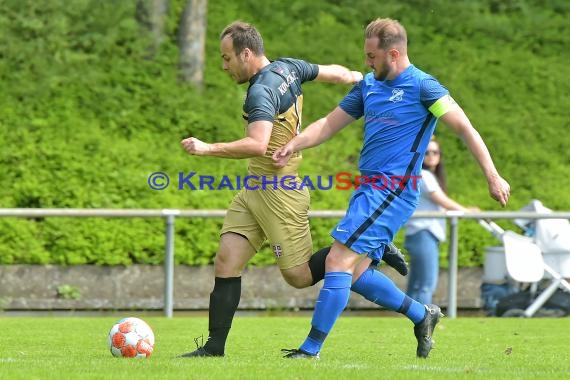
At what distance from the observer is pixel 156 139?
1672 centimetres

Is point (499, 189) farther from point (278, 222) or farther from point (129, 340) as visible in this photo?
point (129, 340)

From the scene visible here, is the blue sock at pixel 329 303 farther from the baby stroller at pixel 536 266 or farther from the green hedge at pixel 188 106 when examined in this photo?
the green hedge at pixel 188 106

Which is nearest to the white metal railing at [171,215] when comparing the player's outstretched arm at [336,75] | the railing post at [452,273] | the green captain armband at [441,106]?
the railing post at [452,273]

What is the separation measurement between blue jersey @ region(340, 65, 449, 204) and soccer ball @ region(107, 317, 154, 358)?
169 cm

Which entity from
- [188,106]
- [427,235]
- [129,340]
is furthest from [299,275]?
[188,106]

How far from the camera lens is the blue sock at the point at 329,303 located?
772 centimetres

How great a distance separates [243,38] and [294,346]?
9.06 feet

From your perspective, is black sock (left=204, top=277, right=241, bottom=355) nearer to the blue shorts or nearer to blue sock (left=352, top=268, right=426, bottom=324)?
blue sock (left=352, top=268, right=426, bottom=324)

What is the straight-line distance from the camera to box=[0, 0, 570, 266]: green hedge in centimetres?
1530

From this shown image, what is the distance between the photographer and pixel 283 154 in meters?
7.84

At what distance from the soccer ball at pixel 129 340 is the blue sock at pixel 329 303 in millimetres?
1057

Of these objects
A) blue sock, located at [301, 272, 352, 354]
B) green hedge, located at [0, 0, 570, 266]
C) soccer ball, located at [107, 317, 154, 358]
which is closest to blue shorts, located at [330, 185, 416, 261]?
blue sock, located at [301, 272, 352, 354]

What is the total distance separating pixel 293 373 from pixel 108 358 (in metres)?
1.68

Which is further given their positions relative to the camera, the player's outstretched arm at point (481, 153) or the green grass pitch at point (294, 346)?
the player's outstretched arm at point (481, 153)
